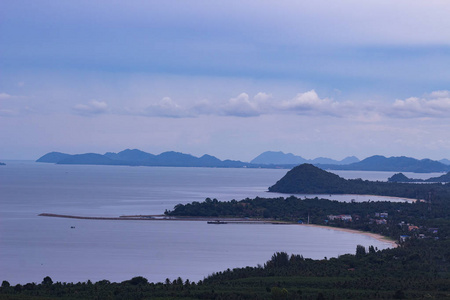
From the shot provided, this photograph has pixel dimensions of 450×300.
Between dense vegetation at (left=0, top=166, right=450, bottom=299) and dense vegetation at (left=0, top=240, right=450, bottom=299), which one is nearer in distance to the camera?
dense vegetation at (left=0, top=240, right=450, bottom=299)

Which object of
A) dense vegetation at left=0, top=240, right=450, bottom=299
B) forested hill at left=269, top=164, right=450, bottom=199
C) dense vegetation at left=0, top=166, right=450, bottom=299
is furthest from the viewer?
forested hill at left=269, top=164, right=450, bottom=199

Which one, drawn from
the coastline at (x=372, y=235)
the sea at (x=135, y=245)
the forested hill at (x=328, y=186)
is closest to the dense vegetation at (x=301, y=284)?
the sea at (x=135, y=245)

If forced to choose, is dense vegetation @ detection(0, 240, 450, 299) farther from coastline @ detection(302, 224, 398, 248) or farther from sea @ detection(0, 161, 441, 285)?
coastline @ detection(302, 224, 398, 248)

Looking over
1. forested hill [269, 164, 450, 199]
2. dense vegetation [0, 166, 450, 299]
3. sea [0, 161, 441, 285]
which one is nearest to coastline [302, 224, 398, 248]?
sea [0, 161, 441, 285]

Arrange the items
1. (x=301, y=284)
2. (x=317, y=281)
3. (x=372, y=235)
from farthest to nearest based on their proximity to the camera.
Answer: (x=372, y=235) < (x=317, y=281) < (x=301, y=284)

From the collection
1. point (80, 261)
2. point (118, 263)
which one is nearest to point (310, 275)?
point (118, 263)

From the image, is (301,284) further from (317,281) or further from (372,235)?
(372,235)

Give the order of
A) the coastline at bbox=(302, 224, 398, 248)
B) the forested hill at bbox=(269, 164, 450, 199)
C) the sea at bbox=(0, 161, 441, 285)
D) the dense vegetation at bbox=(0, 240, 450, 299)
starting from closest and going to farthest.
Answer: the dense vegetation at bbox=(0, 240, 450, 299)
the sea at bbox=(0, 161, 441, 285)
the coastline at bbox=(302, 224, 398, 248)
the forested hill at bbox=(269, 164, 450, 199)

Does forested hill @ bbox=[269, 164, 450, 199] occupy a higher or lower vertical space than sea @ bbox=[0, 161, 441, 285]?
higher

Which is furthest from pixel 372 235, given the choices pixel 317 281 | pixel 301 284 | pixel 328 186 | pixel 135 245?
pixel 328 186
